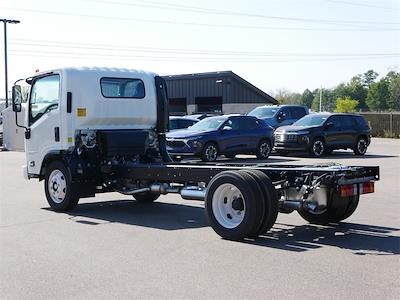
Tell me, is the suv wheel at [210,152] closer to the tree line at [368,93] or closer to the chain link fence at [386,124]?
the chain link fence at [386,124]

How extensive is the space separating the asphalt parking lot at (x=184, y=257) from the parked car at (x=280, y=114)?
17.1 m

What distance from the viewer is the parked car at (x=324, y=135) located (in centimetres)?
2264

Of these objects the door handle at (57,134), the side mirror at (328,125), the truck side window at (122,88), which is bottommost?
the door handle at (57,134)

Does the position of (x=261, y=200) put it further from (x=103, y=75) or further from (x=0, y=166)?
(x=0, y=166)

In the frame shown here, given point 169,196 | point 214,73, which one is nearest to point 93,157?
point 169,196

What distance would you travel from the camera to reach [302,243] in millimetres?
7812

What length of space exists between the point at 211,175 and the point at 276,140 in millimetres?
14682

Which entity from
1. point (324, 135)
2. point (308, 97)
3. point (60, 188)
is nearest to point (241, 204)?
point (60, 188)

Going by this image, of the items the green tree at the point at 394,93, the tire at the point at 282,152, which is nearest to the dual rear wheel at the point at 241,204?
the tire at the point at 282,152

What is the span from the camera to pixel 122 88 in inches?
449

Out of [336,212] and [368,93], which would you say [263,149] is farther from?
[368,93]

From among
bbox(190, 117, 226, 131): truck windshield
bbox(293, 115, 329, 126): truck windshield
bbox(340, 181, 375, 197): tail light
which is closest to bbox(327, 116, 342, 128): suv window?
bbox(293, 115, 329, 126): truck windshield

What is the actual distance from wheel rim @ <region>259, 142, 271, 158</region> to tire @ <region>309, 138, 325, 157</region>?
1646mm

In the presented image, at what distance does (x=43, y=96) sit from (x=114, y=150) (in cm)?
173
